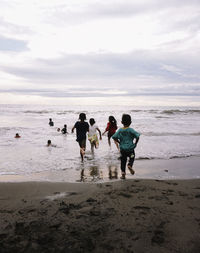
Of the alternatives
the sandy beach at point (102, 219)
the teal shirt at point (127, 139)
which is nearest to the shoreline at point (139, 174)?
the teal shirt at point (127, 139)

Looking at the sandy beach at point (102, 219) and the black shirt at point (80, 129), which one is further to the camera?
the black shirt at point (80, 129)

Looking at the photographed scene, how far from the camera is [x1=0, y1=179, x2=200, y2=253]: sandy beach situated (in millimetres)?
2729

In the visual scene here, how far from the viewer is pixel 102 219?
3.32 meters

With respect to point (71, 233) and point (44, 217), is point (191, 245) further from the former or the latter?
point (44, 217)

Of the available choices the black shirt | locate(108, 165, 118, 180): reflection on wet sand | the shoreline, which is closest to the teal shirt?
the shoreline

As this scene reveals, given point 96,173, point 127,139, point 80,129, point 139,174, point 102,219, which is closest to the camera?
point 102,219

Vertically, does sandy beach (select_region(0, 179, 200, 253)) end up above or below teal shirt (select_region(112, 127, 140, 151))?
below

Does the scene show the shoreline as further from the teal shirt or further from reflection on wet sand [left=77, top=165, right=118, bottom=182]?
the teal shirt

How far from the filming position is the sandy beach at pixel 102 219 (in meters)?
2.73

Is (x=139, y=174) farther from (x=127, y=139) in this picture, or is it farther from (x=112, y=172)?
(x=127, y=139)

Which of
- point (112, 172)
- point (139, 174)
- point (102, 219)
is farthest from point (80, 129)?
point (102, 219)

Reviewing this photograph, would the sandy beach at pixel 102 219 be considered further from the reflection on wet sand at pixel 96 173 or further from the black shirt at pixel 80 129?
the black shirt at pixel 80 129

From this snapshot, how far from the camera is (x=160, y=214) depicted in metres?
3.46

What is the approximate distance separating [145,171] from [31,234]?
4616 mm
